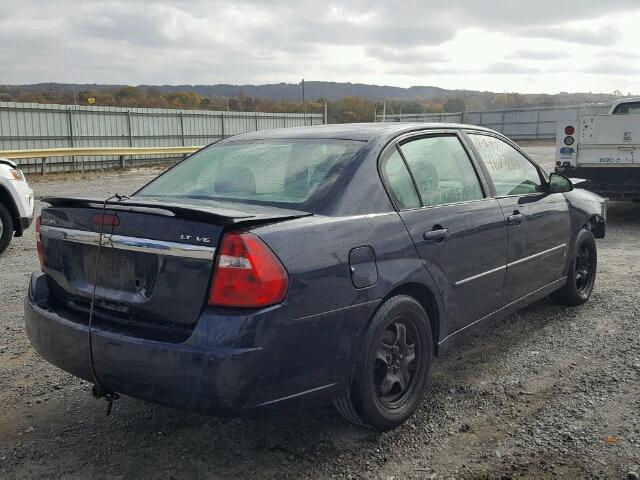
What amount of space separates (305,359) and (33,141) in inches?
850

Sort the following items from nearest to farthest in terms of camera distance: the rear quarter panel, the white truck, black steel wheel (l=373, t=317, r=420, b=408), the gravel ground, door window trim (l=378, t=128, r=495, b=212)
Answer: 1. the rear quarter panel
2. the gravel ground
3. black steel wheel (l=373, t=317, r=420, b=408)
4. door window trim (l=378, t=128, r=495, b=212)
5. the white truck

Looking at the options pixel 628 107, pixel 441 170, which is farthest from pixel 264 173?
pixel 628 107

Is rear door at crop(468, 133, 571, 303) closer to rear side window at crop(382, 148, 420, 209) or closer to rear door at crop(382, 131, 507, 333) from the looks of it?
rear door at crop(382, 131, 507, 333)

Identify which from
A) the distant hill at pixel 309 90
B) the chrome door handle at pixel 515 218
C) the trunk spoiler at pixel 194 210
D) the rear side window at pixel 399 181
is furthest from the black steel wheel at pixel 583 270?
the distant hill at pixel 309 90

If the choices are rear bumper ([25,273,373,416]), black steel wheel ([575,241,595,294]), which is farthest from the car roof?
black steel wheel ([575,241,595,294])

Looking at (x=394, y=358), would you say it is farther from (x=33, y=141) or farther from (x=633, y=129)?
(x=33, y=141)

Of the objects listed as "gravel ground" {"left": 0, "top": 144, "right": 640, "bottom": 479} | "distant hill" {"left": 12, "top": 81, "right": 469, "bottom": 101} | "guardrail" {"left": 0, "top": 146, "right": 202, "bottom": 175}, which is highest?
"distant hill" {"left": 12, "top": 81, "right": 469, "bottom": 101}

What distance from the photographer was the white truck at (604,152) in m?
9.98

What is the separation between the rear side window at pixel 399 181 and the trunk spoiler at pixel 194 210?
0.66 metres

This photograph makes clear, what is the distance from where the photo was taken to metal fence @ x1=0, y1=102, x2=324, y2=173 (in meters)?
20.9

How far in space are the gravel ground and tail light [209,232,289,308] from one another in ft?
2.86

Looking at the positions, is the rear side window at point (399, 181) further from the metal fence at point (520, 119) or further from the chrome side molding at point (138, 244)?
the metal fence at point (520, 119)

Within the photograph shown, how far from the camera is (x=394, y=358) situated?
3271 millimetres

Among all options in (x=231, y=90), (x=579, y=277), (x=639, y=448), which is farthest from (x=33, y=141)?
(x=231, y=90)
